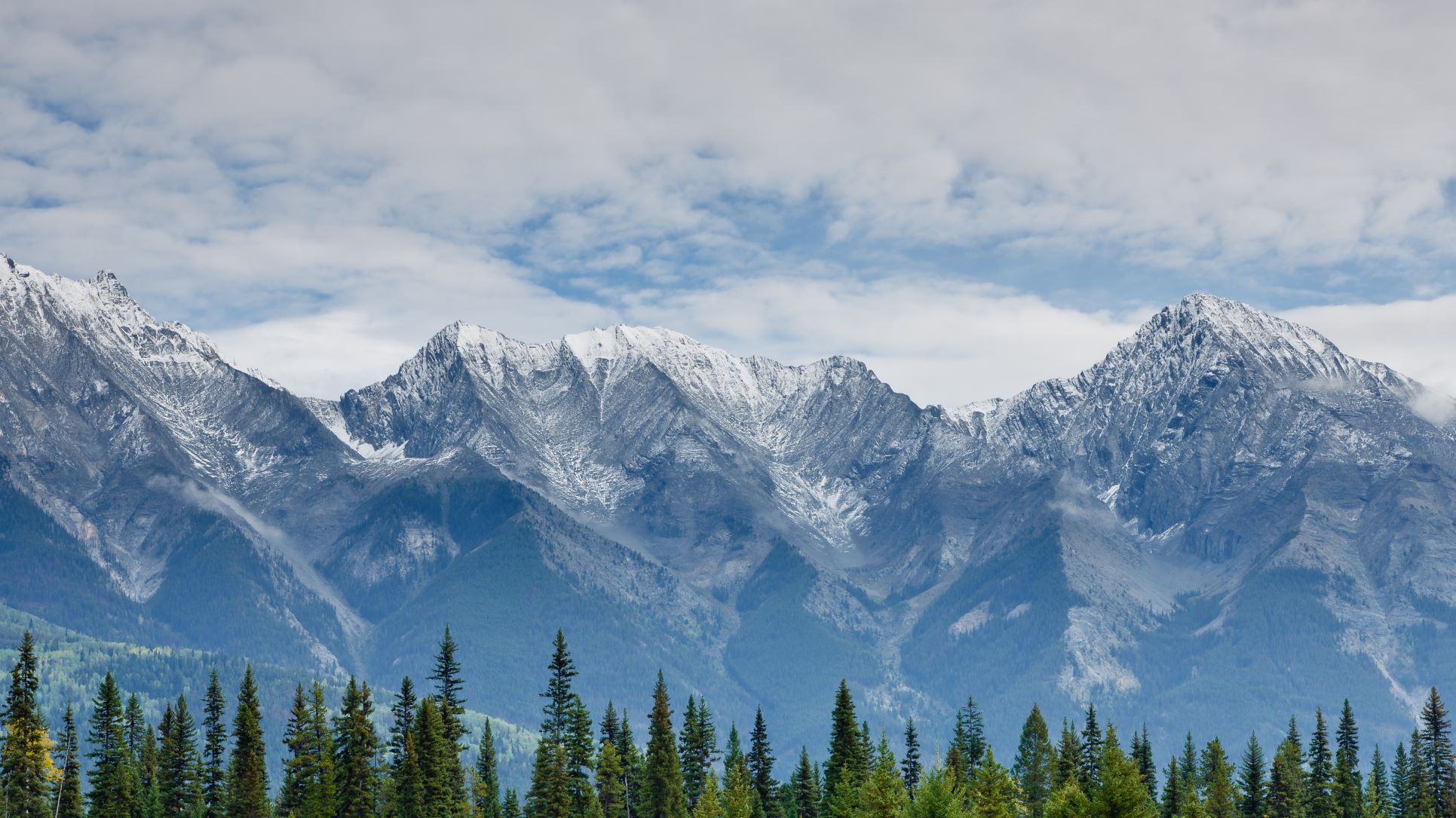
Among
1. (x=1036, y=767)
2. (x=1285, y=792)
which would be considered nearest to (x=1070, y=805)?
(x=1285, y=792)

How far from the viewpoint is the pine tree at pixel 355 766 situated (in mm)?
125750

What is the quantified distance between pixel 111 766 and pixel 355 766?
2649cm

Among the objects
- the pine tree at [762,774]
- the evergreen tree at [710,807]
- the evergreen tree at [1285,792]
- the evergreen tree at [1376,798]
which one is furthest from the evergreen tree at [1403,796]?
the evergreen tree at [710,807]

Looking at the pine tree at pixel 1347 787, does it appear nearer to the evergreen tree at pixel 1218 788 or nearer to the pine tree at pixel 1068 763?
the evergreen tree at pixel 1218 788

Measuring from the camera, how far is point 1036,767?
172250mm

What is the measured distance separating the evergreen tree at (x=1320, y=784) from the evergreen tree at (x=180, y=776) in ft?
302

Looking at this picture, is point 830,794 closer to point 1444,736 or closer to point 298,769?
point 298,769

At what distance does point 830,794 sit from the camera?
141625mm

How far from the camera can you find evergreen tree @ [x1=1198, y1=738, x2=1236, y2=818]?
150750 mm

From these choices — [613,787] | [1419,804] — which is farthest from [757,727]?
[1419,804]

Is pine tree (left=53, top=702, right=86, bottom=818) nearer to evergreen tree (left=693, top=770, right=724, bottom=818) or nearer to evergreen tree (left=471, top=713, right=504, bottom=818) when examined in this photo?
evergreen tree (left=471, top=713, right=504, bottom=818)

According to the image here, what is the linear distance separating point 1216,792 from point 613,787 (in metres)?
49.8

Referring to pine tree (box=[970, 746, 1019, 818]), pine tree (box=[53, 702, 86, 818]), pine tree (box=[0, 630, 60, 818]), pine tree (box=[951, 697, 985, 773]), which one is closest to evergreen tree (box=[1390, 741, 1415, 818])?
pine tree (box=[951, 697, 985, 773])

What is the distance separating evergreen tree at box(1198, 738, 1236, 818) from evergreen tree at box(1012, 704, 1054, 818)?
14414 mm
